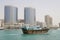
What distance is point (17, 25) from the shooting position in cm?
10788

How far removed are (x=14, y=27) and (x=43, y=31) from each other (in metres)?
59.4

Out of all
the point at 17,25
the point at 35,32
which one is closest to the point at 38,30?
the point at 35,32

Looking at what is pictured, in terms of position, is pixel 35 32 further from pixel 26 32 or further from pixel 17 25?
pixel 17 25

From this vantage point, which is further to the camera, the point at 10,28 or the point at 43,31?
the point at 10,28

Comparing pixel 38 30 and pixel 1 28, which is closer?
pixel 38 30

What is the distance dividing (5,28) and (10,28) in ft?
9.68

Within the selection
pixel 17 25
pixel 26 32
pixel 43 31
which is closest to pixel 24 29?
pixel 26 32

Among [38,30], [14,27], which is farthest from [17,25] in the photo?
[38,30]

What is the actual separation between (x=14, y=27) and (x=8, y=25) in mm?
3354

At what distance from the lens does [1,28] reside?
361 ft

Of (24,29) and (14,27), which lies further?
(14,27)

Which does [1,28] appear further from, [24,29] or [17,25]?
[24,29]

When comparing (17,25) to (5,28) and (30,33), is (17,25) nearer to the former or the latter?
(5,28)

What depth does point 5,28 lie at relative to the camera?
4395 inches
